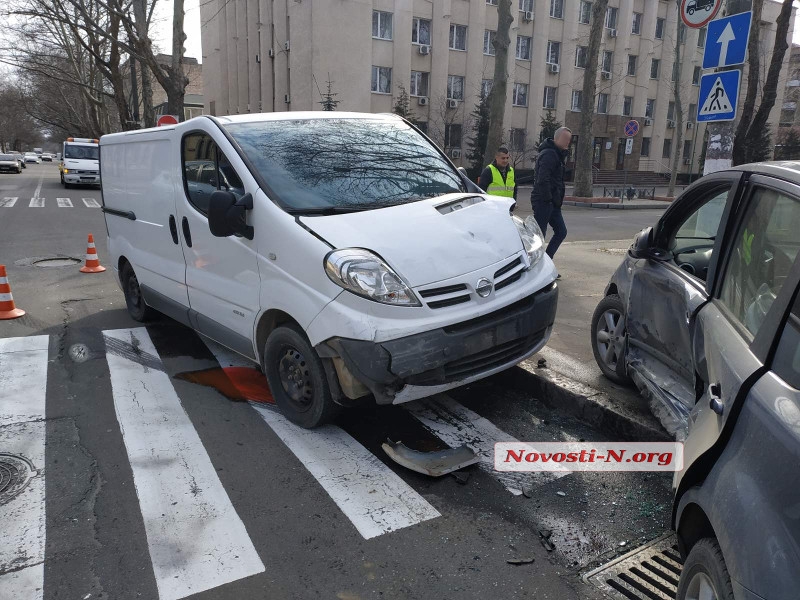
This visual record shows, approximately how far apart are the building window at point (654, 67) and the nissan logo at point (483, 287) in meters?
50.2

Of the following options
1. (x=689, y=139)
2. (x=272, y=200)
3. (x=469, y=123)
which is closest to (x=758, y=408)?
(x=272, y=200)

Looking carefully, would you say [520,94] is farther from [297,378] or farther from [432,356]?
[432,356]

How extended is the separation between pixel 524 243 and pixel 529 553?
86.2 inches

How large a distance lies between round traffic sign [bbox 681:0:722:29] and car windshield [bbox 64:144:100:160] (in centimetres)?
2861

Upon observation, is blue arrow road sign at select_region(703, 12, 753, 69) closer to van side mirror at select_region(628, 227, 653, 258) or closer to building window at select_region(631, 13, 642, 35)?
van side mirror at select_region(628, 227, 653, 258)

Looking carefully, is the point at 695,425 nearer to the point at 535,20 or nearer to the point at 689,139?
the point at 535,20

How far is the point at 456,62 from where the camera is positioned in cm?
3947

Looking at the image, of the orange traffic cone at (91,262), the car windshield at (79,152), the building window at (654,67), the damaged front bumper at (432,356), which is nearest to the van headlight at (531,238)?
the damaged front bumper at (432,356)

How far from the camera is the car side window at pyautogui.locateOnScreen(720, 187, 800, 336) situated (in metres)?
2.21

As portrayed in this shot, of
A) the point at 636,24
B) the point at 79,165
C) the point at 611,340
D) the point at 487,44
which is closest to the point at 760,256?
the point at 611,340

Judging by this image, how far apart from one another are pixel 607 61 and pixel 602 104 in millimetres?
2945

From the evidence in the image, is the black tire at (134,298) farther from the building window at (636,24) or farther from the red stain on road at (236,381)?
the building window at (636,24)

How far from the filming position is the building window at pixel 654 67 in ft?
156

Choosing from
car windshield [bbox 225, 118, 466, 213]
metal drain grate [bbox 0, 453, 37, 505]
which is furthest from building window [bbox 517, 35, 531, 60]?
metal drain grate [bbox 0, 453, 37, 505]
